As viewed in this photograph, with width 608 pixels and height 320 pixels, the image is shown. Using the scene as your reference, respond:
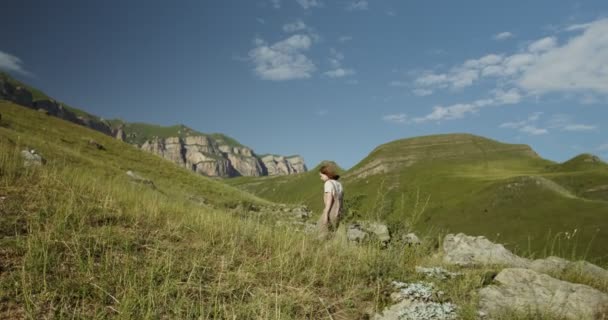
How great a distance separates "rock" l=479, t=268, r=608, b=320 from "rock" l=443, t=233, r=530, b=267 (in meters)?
1.68

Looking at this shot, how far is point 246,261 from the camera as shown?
245 inches

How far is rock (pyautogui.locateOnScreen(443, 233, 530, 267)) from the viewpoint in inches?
343

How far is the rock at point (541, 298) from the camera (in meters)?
5.40

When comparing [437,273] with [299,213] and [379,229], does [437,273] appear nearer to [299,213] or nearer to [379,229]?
[379,229]

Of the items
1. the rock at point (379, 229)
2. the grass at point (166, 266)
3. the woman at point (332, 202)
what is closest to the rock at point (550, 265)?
the grass at point (166, 266)

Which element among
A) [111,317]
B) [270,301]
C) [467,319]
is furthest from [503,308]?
[111,317]

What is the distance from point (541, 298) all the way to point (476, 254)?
364cm

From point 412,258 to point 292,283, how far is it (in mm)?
3335

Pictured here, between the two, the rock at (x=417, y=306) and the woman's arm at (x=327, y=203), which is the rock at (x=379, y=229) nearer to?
the woman's arm at (x=327, y=203)

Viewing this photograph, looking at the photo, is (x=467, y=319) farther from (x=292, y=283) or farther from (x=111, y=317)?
(x=111, y=317)

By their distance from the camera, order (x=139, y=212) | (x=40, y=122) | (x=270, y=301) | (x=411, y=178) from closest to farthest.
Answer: (x=270, y=301) < (x=139, y=212) < (x=40, y=122) < (x=411, y=178)

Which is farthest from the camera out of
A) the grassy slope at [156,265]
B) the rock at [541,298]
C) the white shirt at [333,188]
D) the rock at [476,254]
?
the white shirt at [333,188]

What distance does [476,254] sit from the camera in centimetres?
950

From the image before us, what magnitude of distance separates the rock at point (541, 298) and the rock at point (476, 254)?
1.68m
